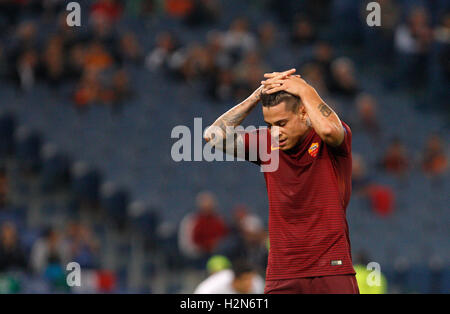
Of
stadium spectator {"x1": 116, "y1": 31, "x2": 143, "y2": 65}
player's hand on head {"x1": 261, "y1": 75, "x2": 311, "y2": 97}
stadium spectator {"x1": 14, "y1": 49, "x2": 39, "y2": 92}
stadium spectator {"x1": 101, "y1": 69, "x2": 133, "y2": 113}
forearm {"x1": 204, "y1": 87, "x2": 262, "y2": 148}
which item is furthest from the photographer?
stadium spectator {"x1": 116, "y1": 31, "x2": 143, "y2": 65}

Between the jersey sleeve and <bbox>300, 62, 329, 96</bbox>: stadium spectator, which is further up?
<bbox>300, 62, 329, 96</bbox>: stadium spectator

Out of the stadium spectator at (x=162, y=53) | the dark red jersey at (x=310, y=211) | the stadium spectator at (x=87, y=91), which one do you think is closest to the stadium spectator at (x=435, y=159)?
the stadium spectator at (x=162, y=53)

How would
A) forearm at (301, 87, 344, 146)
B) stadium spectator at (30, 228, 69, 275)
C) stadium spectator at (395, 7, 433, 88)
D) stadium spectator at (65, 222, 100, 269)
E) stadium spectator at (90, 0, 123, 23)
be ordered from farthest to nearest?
stadium spectator at (395, 7, 433, 88), stadium spectator at (90, 0, 123, 23), stadium spectator at (65, 222, 100, 269), stadium spectator at (30, 228, 69, 275), forearm at (301, 87, 344, 146)

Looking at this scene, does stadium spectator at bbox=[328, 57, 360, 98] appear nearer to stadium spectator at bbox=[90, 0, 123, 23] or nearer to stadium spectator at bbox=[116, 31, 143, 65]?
stadium spectator at bbox=[116, 31, 143, 65]

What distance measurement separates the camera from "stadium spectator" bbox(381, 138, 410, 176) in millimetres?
14641

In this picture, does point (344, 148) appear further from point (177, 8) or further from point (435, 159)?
point (177, 8)

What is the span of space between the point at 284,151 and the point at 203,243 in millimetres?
7381

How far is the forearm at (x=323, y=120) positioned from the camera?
5113mm

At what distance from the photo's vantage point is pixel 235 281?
7688mm

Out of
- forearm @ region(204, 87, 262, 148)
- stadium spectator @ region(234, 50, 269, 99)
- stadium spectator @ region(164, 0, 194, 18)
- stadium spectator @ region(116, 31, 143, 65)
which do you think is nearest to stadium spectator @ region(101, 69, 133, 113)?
stadium spectator @ region(116, 31, 143, 65)

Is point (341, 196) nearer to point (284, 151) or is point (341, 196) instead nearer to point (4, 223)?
point (284, 151)

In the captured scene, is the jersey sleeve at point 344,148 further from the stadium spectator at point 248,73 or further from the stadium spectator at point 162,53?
the stadium spectator at point 162,53

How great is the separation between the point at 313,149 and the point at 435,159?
9730 mm

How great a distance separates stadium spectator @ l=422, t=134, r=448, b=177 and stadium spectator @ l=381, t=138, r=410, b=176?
12.3 inches
